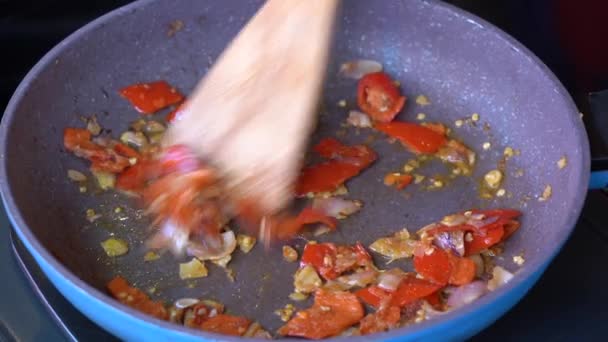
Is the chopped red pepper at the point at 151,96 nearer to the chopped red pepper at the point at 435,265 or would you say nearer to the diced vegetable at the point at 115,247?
the diced vegetable at the point at 115,247

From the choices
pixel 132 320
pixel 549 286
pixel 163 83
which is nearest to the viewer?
pixel 132 320

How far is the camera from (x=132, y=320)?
2.64 ft

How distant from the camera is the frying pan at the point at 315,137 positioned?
0.91 m

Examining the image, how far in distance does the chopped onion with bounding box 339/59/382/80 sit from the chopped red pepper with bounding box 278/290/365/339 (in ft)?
1.38

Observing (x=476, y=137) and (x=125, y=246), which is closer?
(x=125, y=246)

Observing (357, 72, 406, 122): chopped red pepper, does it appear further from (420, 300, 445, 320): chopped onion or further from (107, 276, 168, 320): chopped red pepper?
(107, 276, 168, 320): chopped red pepper

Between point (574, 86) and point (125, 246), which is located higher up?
point (574, 86)

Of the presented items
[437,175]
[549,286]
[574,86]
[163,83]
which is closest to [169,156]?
[163,83]

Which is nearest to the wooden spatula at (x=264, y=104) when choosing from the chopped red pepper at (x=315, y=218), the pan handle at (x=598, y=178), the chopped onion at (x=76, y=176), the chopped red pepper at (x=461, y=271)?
the chopped red pepper at (x=315, y=218)

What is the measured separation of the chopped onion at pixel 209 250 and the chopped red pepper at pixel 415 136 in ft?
1.00

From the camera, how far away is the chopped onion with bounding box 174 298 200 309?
3.21 ft

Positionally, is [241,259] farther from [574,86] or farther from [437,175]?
[574,86]

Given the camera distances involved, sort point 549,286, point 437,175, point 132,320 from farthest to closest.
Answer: point 437,175 → point 549,286 → point 132,320

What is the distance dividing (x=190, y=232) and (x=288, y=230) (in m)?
0.13
